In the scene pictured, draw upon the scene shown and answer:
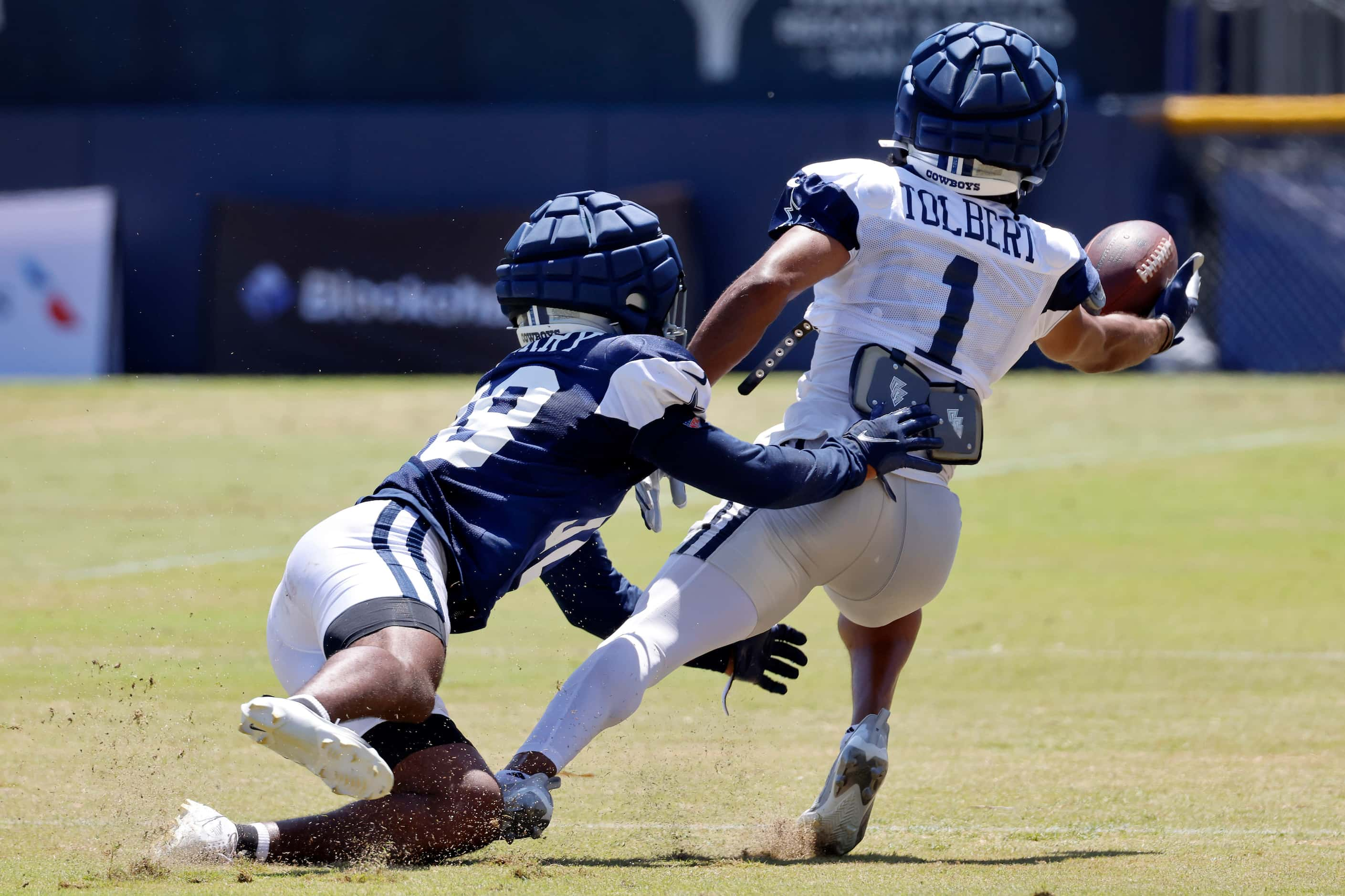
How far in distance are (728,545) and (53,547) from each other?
6.57 m

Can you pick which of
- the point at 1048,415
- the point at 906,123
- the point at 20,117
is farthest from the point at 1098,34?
the point at 906,123

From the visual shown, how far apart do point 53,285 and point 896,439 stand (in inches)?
651

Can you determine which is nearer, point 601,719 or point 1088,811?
point 601,719

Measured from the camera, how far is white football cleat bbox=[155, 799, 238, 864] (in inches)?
157

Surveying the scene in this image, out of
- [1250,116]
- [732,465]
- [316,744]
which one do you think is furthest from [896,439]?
[1250,116]

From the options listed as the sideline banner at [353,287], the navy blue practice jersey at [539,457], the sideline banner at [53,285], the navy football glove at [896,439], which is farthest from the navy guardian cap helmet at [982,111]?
the sideline banner at [53,285]

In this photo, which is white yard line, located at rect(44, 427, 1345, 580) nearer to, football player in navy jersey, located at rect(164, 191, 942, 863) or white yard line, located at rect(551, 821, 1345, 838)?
white yard line, located at rect(551, 821, 1345, 838)

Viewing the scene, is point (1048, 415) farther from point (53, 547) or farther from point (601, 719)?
point (601, 719)

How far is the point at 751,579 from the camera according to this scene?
4.24 m

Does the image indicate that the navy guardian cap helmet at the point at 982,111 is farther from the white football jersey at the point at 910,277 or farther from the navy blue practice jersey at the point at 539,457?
the navy blue practice jersey at the point at 539,457

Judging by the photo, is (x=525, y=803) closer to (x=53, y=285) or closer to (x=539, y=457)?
(x=539, y=457)

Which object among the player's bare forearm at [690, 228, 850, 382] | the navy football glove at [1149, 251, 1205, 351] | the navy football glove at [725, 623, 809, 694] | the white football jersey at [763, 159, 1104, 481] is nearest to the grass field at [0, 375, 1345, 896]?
the navy football glove at [725, 623, 809, 694]

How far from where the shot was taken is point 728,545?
4.27 meters

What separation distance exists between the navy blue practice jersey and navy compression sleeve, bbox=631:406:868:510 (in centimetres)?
4
